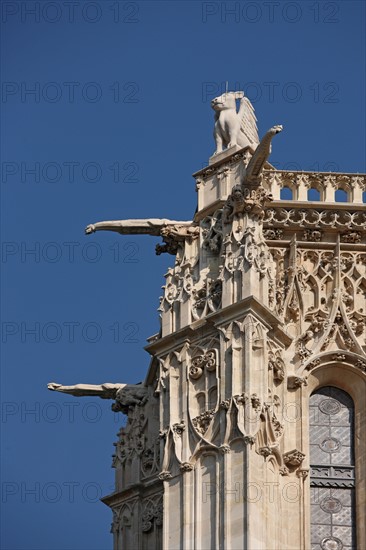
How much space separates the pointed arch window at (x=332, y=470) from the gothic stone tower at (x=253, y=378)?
0.02 metres

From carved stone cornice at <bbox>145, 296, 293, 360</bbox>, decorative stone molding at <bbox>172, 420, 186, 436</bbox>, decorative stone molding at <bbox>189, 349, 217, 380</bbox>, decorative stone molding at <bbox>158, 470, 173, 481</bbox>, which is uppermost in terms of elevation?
carved stone cornice at <bbox>145, 296, 293, 360</bbox>

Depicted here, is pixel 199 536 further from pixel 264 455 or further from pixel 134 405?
pixel 134 405

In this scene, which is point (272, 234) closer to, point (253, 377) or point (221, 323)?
point (221, 323)

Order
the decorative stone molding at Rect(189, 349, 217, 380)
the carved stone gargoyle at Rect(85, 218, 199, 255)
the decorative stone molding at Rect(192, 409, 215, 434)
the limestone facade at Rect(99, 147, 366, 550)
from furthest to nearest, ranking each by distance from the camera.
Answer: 1. the carved stone gargoyle at Rect(85, 218, 199, 255)
2. the decorative stone molding at Rect(189, 349, 217, 380)
3. the decorative stone molding at Rect(192, 409, 215, 434)
4. the limestone facade at Rect(99, 147, 366, 550)

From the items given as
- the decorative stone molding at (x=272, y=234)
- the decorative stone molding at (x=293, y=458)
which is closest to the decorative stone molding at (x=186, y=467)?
the decorative stone molding at (x=293, y=458)

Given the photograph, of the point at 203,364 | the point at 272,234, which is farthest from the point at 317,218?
the point at 203,364

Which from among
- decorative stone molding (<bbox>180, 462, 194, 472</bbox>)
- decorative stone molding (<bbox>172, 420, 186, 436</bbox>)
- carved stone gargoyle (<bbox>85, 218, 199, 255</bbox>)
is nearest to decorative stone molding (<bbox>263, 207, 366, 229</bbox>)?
carved stone gargoyle (<bbox>85, 218, 199, 255</bbox>)

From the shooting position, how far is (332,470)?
42438 mm

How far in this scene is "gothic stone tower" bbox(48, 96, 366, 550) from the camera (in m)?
40.5

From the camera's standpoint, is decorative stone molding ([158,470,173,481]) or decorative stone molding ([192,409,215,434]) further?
decorative stone molding ([158,470,173,481])

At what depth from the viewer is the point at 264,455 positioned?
4053cm

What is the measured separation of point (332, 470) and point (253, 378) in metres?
2.52

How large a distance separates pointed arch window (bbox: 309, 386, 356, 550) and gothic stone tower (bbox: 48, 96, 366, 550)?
0.07 feet

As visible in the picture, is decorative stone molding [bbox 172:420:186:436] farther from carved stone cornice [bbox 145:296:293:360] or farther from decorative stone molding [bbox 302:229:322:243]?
decorative stone molding [bbox 302:229:322:243]
